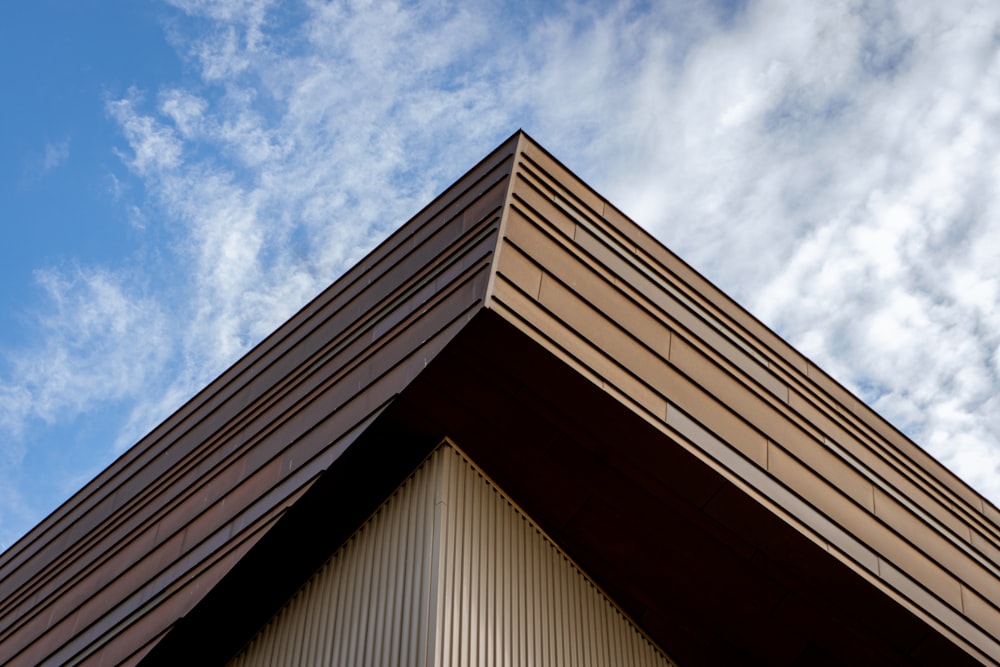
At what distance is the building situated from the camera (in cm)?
674

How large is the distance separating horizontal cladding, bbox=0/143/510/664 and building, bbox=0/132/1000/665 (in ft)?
0.09

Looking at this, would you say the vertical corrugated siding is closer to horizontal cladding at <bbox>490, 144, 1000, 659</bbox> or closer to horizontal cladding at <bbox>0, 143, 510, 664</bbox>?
horizontal cladding at <bbox>0, 143, 510, 664</bbox>

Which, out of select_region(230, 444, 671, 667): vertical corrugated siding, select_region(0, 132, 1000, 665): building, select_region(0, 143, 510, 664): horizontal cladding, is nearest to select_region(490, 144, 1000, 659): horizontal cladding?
select_region(0, 132, 1000, 665): building

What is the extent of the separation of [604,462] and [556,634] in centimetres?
108

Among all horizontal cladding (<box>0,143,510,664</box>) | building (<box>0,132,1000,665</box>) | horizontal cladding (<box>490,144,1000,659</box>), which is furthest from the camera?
horizontal cladding (<box>0,143,510,664</box>)

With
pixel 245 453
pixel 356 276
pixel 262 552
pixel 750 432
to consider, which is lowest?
pixel 262 552

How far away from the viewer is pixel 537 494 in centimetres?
736

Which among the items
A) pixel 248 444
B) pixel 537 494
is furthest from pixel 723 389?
pixel 248 444

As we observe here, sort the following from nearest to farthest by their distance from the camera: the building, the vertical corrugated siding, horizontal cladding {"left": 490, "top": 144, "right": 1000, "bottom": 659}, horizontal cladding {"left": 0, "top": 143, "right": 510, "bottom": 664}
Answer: the vertical corrugated siding → the building → horizontal cladding {"left": 490, "top": 144, "right": 1000, "bottom": 659} → horizontal cladding {"left": 0, "top": 143, "right": 510, "bottom": 664}

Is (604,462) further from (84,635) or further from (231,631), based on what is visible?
(84,635)

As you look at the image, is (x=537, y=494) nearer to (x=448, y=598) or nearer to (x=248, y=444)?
(x=448, y=598)

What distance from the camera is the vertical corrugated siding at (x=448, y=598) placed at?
6.30 meters

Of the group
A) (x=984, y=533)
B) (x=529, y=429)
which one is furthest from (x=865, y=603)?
(x=529, y=429)

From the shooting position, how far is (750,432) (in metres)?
7.41
